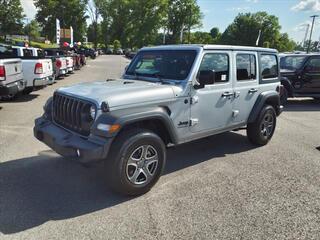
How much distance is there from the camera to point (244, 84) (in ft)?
17.7

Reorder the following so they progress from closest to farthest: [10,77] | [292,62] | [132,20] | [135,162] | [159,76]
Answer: [135,162], [159,76], [10,77], [292,62], [132,20]

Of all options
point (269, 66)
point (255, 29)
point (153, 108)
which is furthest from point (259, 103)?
point (255, 29)

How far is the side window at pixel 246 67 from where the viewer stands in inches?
208

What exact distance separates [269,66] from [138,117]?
3486 mm

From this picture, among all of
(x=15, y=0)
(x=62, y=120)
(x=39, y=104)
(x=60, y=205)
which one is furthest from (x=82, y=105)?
(x=15, y=0)

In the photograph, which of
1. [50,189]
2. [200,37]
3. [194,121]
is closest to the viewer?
[50,189]

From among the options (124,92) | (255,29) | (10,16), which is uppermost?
(255,29)

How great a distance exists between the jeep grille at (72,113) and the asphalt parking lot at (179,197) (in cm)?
83

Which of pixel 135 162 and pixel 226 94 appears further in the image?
pixel 226 94

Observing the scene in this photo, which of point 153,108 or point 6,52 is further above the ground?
point 6,52

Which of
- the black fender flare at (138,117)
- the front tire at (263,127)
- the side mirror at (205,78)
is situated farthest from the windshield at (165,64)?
the front tire at (263,127)

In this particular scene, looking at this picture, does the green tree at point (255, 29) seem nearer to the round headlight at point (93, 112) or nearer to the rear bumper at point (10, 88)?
the rear bumper at point (10, 88)

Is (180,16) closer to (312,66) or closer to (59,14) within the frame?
(59,14)

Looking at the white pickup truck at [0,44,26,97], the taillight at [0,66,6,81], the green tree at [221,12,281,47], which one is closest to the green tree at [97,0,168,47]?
the green tree at [221,12,281,47]
